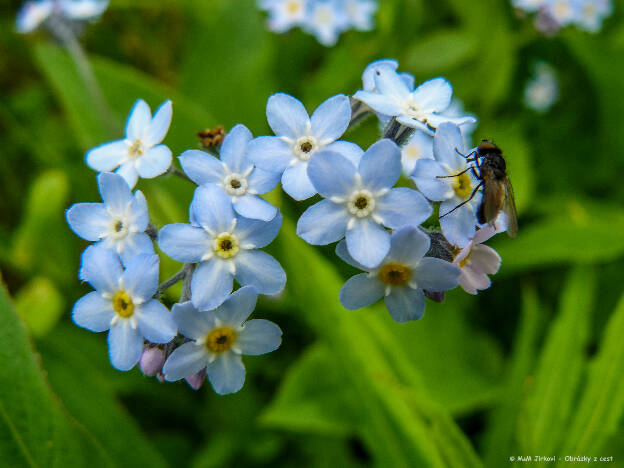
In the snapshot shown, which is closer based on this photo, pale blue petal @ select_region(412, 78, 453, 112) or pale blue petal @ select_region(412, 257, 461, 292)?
pale blue petal @ select_region(412, 257, 461, 292)

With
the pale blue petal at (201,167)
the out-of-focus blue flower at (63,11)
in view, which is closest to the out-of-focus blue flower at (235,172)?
the pale blue petal at (201,167)

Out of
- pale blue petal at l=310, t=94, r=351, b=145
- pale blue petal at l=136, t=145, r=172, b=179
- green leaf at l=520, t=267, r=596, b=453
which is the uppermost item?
pale blue petal at l=310, t=94, r=351, b=145

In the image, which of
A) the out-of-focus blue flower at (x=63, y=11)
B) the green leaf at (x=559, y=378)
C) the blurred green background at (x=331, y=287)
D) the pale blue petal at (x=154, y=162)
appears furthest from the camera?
the out-of-focus blue flower at (x=63, y=11)

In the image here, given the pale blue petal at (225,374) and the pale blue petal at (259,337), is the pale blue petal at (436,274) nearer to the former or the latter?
the pale blue petal at (259,337)

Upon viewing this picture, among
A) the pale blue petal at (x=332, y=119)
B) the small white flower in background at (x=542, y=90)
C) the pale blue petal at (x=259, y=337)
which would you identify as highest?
the pale blue petal at (x=332, y=119)

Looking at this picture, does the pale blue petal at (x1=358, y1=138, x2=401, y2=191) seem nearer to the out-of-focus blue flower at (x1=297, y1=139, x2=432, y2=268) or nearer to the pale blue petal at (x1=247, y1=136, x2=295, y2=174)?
the out-of-focus blue flower at (x1=297, y1=139, x2=432, y2=268)

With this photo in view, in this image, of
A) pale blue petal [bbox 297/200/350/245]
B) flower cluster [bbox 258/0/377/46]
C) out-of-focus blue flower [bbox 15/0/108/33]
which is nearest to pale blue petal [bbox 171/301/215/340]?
pale blue petal [bbox 297/200/350/245]

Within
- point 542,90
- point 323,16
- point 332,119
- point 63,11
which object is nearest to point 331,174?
point 332,119

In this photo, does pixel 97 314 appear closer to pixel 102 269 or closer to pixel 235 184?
pixel 102 269
